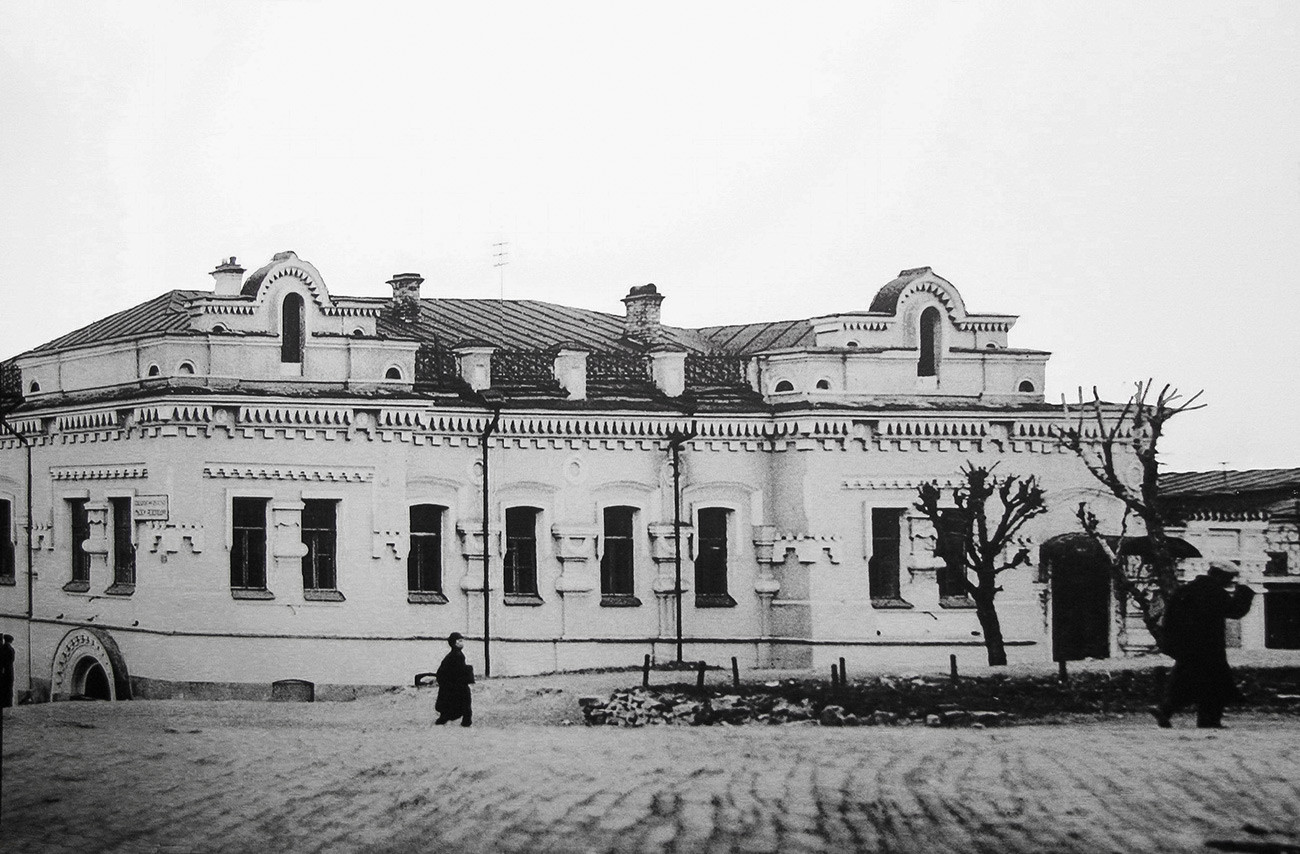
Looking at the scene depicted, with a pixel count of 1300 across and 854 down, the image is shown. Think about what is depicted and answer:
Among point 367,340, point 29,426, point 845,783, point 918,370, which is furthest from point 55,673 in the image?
point 845,783

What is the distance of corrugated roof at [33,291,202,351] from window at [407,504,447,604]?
16.5 feet

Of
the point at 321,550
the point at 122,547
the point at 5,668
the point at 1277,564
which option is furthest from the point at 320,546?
the point at 1277,564

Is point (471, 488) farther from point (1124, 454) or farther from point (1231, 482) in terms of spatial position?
point (1231, 482)

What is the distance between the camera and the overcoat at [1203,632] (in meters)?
18.9

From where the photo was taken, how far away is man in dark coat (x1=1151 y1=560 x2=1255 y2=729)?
18.9 metres

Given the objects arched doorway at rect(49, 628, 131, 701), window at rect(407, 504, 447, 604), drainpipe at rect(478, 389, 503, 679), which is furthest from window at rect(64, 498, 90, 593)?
drainpipe at rect(478, 389, 503, 679)

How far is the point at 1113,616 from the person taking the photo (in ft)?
114

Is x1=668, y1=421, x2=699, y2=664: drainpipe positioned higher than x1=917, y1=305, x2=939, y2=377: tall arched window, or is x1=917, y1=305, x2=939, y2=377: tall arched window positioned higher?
x1=917, y1=305, x2=939, y2=377: tall arched window

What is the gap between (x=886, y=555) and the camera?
3403 cm

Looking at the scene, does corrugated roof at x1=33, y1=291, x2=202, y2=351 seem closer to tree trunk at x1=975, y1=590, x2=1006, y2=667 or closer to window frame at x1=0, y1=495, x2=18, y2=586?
window frame at x1=0, y1=495, x2=18, y2=586

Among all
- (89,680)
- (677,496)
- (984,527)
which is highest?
(677,496)

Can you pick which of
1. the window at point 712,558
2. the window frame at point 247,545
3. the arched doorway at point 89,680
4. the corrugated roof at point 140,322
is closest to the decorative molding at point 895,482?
the window at point 712,558

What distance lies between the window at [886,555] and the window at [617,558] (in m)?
4.24

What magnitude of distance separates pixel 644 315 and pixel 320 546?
31.7ft
